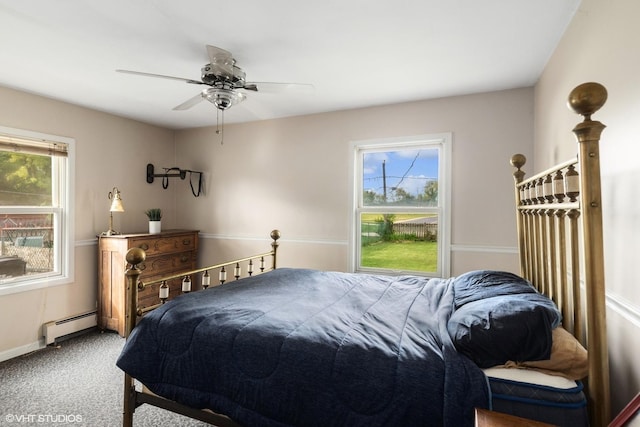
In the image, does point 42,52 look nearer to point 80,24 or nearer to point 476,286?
point 80,24

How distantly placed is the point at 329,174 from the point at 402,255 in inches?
46.7

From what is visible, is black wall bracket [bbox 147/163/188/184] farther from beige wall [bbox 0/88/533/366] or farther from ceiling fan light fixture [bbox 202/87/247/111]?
ceiling fan light fixture [bbox 202/87/247/111]

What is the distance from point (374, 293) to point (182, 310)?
3.95 feet

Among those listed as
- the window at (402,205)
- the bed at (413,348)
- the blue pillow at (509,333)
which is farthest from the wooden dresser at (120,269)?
the blue pillow at (509,333)

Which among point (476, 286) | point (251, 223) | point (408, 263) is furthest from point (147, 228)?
point (476, 286)

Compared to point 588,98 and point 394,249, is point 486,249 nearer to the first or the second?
point 394,249

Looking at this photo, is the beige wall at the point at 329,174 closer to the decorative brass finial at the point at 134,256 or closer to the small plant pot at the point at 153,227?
the small plant pot at the point at 153,227

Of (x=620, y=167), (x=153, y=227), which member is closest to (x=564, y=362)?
(x=620, y=167)

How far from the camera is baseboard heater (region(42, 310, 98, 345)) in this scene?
3.16 meters

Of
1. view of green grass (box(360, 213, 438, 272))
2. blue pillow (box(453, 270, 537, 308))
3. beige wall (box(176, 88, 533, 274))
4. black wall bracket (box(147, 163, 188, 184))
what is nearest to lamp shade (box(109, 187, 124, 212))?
black wall bracket (box(147, 163, 188, 184))

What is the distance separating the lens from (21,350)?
3.00 m

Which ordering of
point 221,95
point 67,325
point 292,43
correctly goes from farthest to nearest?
point 67,325 < point 221,95 < point 292,43

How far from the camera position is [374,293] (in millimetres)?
2246

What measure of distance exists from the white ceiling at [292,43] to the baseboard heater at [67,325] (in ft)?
7.24
